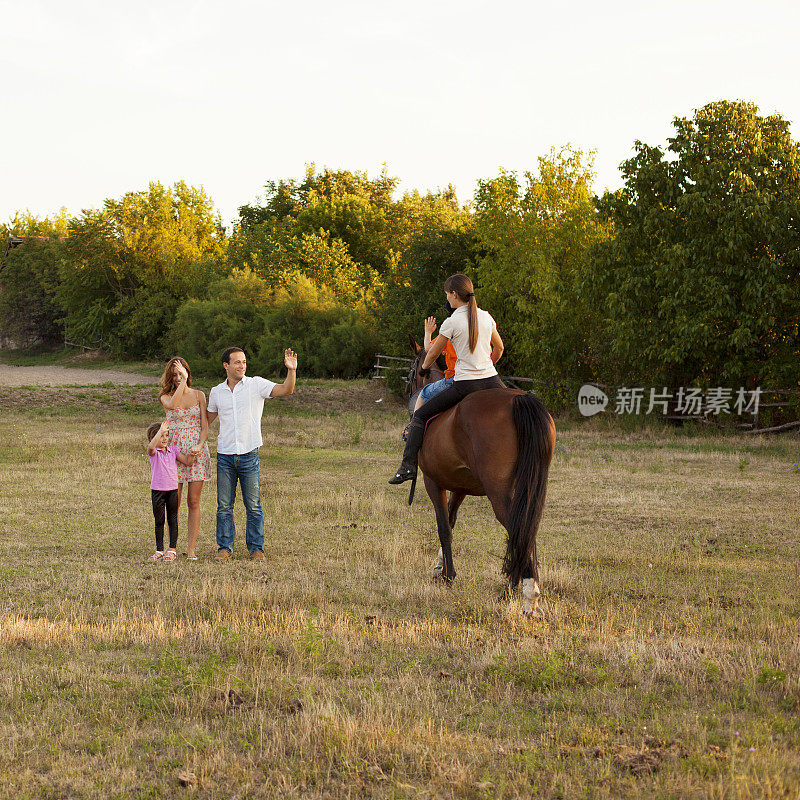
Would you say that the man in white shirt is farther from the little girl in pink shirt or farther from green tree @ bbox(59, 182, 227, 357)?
green tree @ bbox(59, 182, 227, 357)

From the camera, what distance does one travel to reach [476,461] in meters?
6.91

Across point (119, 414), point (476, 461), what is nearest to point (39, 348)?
point (119, 414)

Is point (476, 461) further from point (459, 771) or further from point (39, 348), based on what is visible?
point (39, 348)

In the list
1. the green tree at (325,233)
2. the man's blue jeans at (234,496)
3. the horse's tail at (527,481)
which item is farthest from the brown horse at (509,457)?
the green tree at (325,233)

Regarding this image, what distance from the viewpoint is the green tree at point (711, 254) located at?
2092cm

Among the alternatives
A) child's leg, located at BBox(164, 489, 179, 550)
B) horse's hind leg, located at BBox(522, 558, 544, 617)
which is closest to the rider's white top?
horse's hind leg, located at BBox(522, 558, 544, 617)

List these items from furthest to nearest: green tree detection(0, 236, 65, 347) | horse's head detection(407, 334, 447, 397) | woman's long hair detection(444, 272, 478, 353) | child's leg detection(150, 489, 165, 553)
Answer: green tree detection(0, 236, 65, 347) < horse's head detection(407, 334, 447, 397) < child's leg detection(150, 489, 165, 553) < woman's long hair detection(444, 272, 478, 353)

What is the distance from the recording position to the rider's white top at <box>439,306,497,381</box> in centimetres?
704

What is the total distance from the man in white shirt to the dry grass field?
34 centimetres

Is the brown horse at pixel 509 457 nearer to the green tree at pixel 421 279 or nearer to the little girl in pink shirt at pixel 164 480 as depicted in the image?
the little girl in pink shirt at pixel 164 480

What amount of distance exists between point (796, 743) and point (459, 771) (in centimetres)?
Result: 165

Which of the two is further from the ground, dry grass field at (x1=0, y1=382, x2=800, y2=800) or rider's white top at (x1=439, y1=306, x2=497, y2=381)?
rider's white top at (x1=439, y1=306, x2=497, y2=381)

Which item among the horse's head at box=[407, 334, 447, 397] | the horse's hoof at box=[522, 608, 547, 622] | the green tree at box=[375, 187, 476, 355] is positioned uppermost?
the green tree at box=[375, 187, 476, 355]

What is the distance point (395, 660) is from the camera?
5.29m
